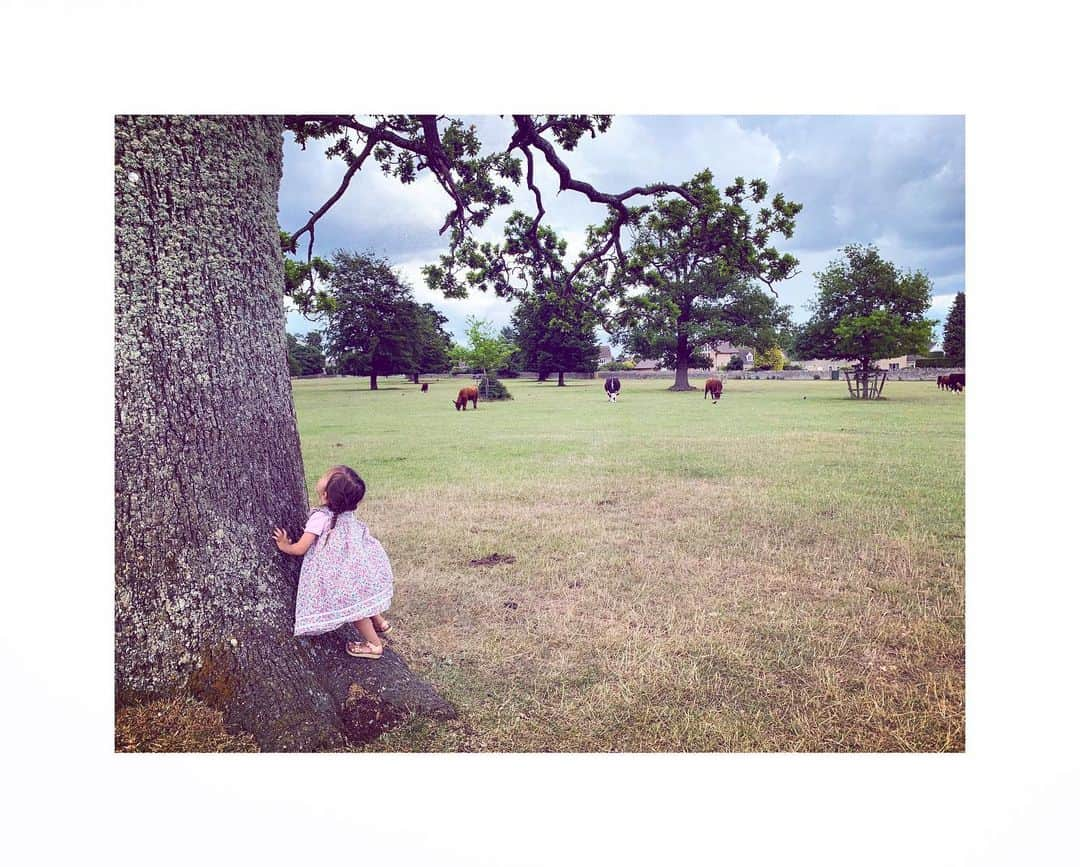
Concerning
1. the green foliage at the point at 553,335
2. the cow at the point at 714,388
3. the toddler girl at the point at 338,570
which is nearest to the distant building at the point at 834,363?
the cow at the point at 714,388

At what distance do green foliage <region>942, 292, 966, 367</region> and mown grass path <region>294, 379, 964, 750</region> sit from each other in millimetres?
199

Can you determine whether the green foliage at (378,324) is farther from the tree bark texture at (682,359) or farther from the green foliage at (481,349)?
the tree bark texture at (682,359)

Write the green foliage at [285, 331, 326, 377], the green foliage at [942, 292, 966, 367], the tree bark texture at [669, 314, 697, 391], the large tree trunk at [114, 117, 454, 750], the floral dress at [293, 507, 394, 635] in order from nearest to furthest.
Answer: the large tree trunk at [114, 117, 454, 750] < the floral dress at [293, 507, 394, 635] < the green foliage at [942, 292, 966, 367] < the green foliage at [285, 331, 326, 377] < the tree bark texture at [669, 314, 697, 391]

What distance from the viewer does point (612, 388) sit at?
3.76 metres

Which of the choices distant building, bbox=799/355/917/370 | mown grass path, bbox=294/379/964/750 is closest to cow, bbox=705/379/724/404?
mown grass path, bbox=294/379/964/750

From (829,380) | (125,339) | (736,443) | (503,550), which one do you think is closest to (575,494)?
(503,550)

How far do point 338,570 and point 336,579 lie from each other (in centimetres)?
3

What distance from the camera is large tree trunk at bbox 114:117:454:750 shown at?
2219 millimetres

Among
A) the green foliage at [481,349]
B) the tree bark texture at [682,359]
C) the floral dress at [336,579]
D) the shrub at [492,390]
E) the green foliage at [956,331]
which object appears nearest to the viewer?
the floral dress at [336,579]

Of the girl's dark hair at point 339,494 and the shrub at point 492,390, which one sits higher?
the shrub at point 492,390

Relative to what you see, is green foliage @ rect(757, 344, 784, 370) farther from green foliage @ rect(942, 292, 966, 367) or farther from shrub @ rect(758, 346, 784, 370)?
green foliage @ rect(942, 292, 966, 367)

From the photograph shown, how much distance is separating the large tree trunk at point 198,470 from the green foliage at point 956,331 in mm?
2895

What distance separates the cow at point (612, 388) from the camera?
147 inches

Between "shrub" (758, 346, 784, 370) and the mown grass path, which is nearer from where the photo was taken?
the mown grass path
